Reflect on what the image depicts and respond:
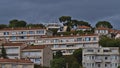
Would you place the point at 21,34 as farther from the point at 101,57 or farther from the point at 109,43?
the point at 101,57

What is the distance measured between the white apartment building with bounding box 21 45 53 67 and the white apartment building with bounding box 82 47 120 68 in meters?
5.98

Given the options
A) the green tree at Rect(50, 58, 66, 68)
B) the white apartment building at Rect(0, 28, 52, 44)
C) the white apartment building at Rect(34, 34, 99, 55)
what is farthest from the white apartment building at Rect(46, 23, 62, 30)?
the green tree at Rect(50, 58, 66, 68)

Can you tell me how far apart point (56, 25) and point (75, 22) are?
211 inches

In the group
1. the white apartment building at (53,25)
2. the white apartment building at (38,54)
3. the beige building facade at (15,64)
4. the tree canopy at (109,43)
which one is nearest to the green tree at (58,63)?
the beige building facade at (15,64)

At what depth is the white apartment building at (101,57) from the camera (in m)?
87.7

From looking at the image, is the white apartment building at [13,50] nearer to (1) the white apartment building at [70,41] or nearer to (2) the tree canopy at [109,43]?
(2) the tree canopy at [109,43]

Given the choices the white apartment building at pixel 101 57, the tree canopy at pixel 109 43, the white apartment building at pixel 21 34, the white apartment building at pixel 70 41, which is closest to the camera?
the white apartment building at pixel 101 57

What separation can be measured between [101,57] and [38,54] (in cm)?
1068

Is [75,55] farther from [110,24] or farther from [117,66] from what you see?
[110,24]

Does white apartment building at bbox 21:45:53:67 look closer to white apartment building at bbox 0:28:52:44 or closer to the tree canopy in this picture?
the tree canopy

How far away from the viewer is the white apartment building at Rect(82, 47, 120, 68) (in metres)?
87.7

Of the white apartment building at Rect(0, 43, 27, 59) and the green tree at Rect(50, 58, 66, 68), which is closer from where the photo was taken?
the green tree at Rect(50, 58, 66, 68)

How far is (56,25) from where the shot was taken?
13612cm

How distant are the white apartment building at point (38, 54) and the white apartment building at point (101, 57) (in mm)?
5978
